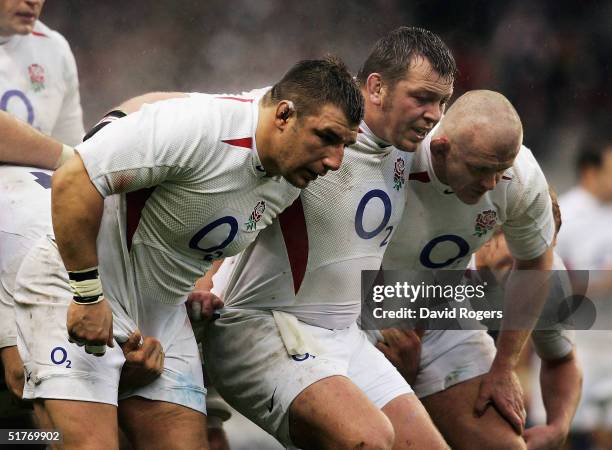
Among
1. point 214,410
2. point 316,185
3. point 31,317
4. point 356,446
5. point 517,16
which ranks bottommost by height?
point 214,410

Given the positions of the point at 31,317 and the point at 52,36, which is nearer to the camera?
the point at 31,317

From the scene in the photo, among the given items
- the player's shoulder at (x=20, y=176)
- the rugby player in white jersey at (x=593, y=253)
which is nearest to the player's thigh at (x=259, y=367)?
the player's shoulder at (x=20, y=176)

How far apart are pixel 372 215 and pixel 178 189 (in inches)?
32.0

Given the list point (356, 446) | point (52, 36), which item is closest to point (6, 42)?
point (52, 36)

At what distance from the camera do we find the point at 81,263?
11.2 ft

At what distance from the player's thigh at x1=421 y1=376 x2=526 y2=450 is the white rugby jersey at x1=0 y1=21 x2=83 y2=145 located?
1993 mm

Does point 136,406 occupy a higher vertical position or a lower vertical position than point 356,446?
lower

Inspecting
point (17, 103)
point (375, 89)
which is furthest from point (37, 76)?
point (375, 89)

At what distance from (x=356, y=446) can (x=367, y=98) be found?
3.91 ft

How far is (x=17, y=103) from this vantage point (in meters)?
5.10

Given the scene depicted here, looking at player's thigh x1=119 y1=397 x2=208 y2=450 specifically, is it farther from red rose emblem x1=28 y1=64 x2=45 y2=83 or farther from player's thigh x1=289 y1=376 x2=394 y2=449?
red rose emblem x1=28 y1=64 x2=45 y2=83

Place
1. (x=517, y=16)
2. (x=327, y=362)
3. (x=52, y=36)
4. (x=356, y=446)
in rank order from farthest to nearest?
1. (x=517, y=16)
2. (x=52, y=36)
3. (x=327, y=362)
4. (x=356, y=446)

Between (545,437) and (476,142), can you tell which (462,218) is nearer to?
(476,142)

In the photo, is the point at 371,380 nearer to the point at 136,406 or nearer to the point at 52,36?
the point at 136,406
